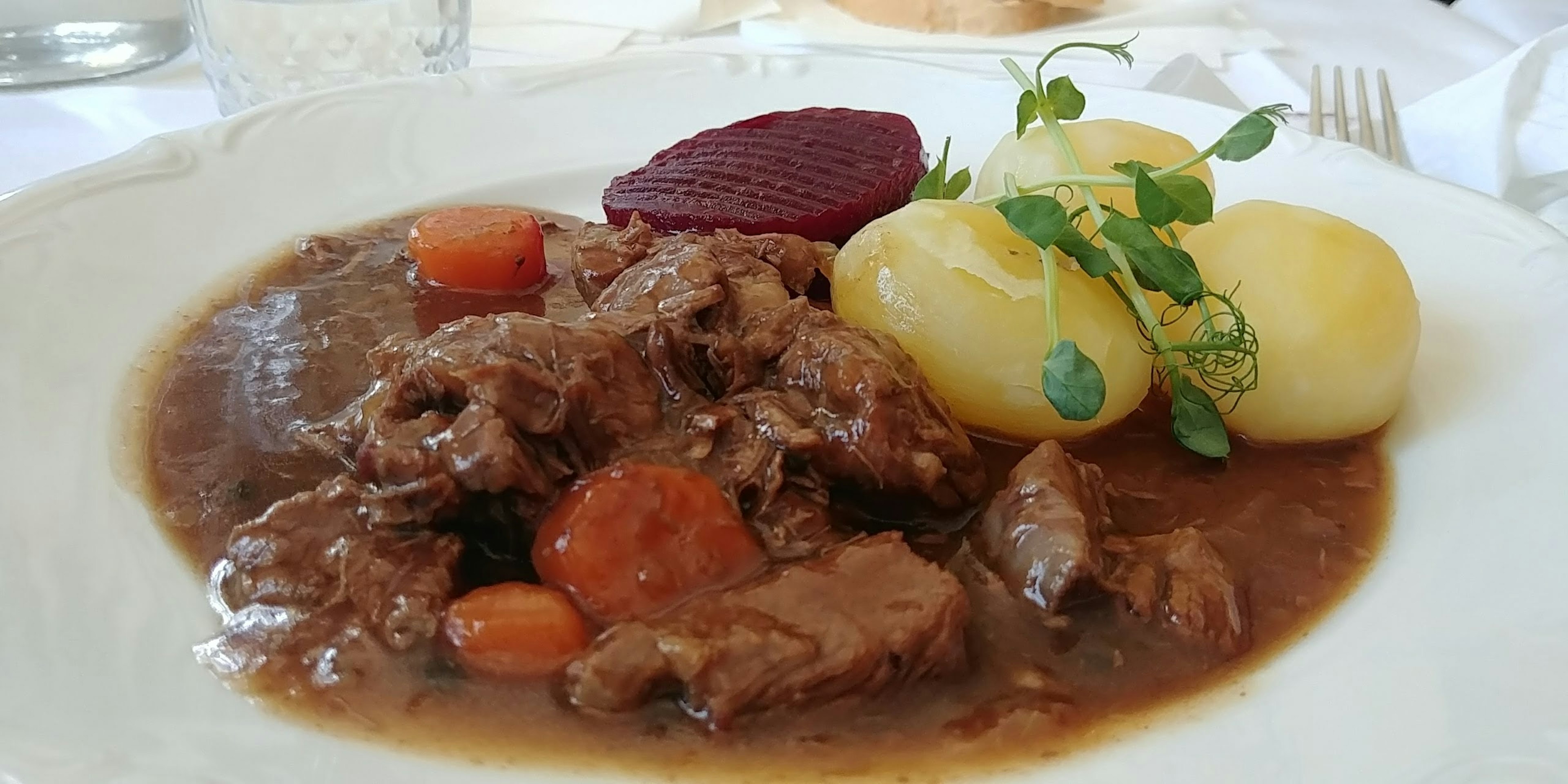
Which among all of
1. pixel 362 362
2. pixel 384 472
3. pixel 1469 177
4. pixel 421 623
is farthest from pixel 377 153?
pixel 1469 177

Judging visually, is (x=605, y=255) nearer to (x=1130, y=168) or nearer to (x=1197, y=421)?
(x=1130, y=168)

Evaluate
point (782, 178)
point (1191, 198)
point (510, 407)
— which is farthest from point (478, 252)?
→ point (1191, 198)

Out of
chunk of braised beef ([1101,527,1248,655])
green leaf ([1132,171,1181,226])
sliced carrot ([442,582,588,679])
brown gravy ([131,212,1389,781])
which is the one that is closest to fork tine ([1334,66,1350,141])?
brown gravy ([131,212,1389,781])

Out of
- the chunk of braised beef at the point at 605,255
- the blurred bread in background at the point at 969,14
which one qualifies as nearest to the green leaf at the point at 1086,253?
the chunk of braised beef at the point at 605,255

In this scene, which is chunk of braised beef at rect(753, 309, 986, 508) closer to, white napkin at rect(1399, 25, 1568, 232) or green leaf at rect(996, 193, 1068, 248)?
green leaf at rect(996, 193, 1068, 248)

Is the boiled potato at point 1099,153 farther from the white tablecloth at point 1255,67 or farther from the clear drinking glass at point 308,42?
the clear drinking glass at point 308,42

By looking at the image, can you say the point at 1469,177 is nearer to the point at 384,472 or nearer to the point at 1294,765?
the point at 1294,765
